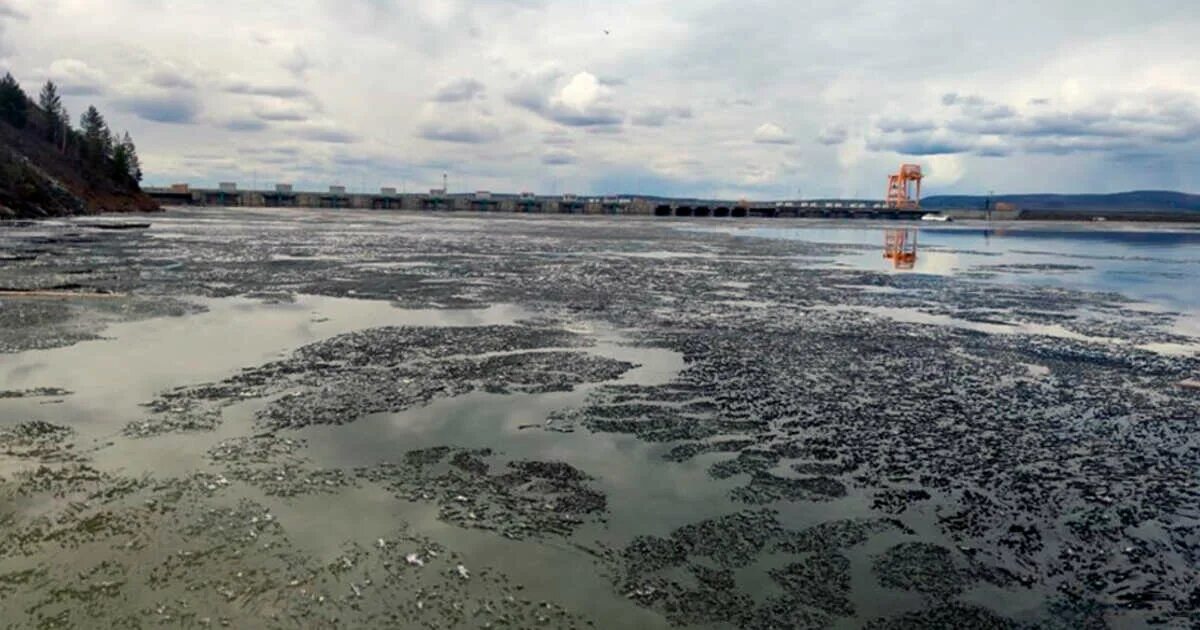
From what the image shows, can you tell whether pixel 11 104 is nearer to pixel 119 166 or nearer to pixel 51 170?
pixel 119 166

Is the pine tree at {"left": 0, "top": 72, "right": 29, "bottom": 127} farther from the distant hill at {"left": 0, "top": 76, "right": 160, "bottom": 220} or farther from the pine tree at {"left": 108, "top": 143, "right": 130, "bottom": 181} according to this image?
the pine tree at {"left": 108, "top": 143, "right": 130, "bottom": 181}

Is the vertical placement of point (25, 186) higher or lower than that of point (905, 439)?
higher

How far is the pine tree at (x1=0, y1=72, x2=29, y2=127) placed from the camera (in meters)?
120

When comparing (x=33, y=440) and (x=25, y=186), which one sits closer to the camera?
(x=33, y=440)

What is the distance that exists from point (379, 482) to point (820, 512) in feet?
16.1

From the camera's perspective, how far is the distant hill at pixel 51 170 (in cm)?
7125

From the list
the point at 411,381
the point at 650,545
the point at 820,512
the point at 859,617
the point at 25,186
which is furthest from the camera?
the point at 25,186

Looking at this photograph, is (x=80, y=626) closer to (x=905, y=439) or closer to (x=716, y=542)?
(x=716, y=542)

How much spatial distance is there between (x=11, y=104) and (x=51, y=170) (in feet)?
107

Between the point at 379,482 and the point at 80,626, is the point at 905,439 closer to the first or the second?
the point at 379,482

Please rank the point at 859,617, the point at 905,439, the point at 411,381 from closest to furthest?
the point at 859,617
the point at 905,439
the point at 411,381

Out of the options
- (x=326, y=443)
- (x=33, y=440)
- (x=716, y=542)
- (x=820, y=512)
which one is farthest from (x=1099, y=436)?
(x=33, y=440)

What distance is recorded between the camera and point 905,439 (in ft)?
35.7

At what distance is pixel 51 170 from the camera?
326 feet
